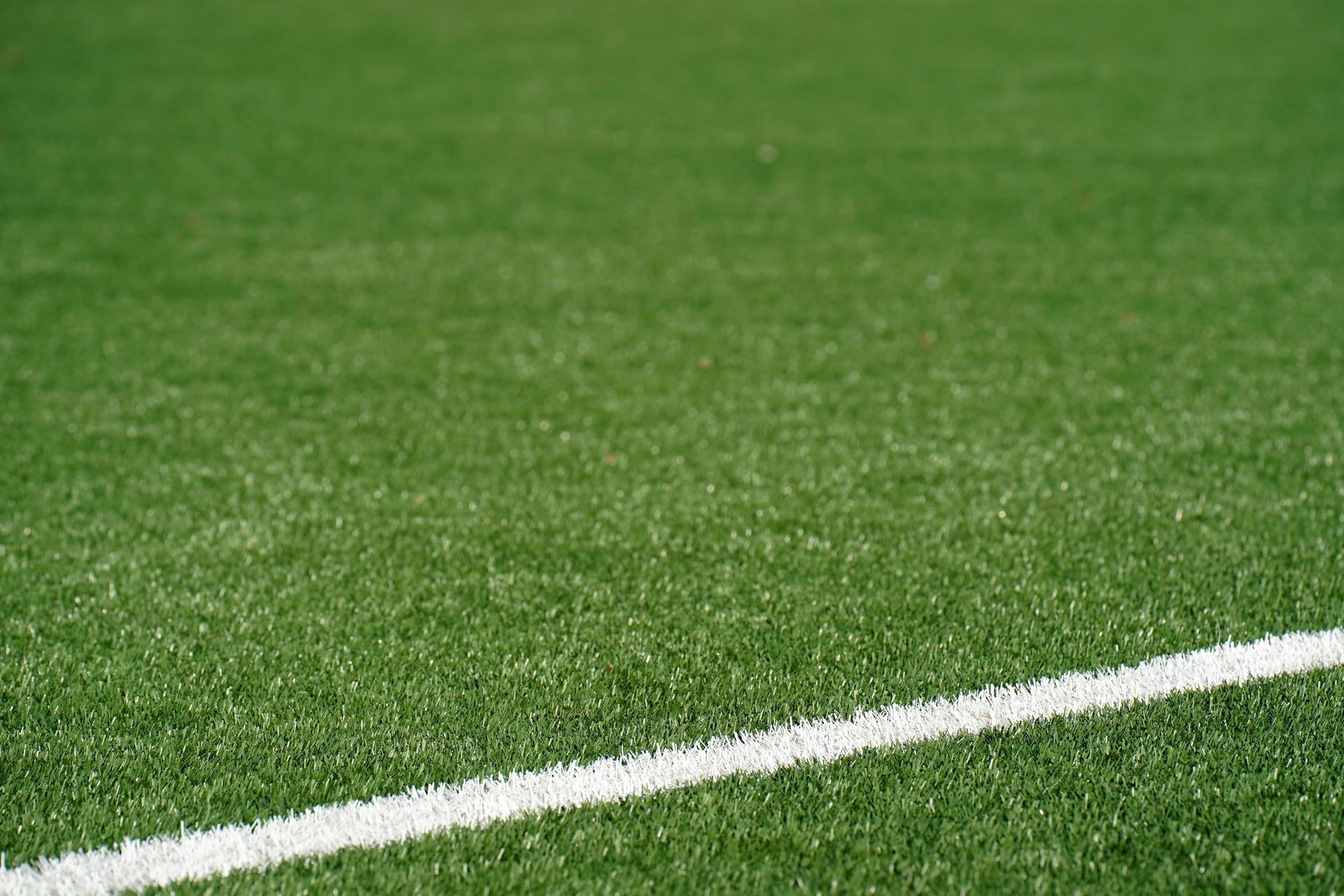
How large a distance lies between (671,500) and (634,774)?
4.06 feet

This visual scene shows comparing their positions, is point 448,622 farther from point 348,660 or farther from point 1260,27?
point 1260,27

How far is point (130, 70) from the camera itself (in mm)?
8328

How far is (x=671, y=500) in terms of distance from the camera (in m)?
3.52

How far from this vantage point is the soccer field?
2311mm

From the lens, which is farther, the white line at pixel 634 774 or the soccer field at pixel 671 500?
the soccer field at pixel 671 500

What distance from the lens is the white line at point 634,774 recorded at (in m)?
2.17

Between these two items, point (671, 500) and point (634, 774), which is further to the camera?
point (671, 500)

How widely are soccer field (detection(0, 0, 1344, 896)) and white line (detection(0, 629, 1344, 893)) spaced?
0.04 ft

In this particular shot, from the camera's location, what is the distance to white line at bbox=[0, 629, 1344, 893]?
2172mm

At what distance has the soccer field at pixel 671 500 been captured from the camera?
2311 mm

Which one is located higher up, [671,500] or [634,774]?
[671,500]

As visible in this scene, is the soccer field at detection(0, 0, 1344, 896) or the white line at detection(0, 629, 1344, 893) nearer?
the white line at detection(0, 629, 1344, 893)

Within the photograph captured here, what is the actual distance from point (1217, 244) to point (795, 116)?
3.23 meters

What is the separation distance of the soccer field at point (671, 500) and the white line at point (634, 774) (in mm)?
11
